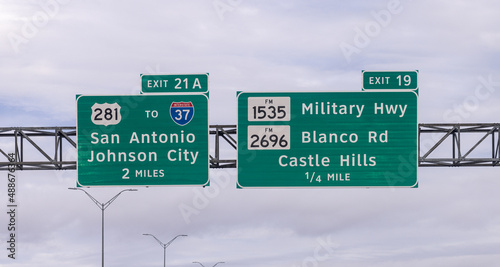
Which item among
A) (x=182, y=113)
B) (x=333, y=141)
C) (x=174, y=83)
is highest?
(x=174, y=83)

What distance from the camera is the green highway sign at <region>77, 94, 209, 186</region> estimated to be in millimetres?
33188

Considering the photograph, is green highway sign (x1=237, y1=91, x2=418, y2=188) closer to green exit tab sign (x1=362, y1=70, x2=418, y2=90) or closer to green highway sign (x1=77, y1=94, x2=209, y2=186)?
green exit tab sign (x1=362, y1=70, x2=418, y2=90)

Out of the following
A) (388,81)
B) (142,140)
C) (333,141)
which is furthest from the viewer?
(142,140)

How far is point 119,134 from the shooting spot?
33.5m

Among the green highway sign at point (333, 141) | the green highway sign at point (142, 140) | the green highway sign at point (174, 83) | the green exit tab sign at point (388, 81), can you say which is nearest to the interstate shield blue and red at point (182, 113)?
the green highway sign at point (142, 140)

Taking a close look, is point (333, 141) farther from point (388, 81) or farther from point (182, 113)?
point (182, 113)

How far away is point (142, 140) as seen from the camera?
109ft

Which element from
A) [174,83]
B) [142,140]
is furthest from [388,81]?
[142,140]

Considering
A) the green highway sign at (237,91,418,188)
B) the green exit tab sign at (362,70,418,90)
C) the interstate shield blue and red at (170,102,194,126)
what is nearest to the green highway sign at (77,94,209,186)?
the interstate shield blue and red at (170,102,194,126)

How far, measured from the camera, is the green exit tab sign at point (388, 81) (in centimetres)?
3300

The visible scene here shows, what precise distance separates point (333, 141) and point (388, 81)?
2501 millimetres

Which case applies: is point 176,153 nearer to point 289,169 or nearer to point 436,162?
point 289,169

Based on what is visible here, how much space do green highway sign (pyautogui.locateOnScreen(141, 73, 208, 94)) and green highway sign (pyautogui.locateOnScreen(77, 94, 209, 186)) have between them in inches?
8.9

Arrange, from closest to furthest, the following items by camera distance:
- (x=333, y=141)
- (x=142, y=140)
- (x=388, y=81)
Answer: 1. (x=333, y=141)
2. (x=388, y=81)
3. (x=142, y=140)
